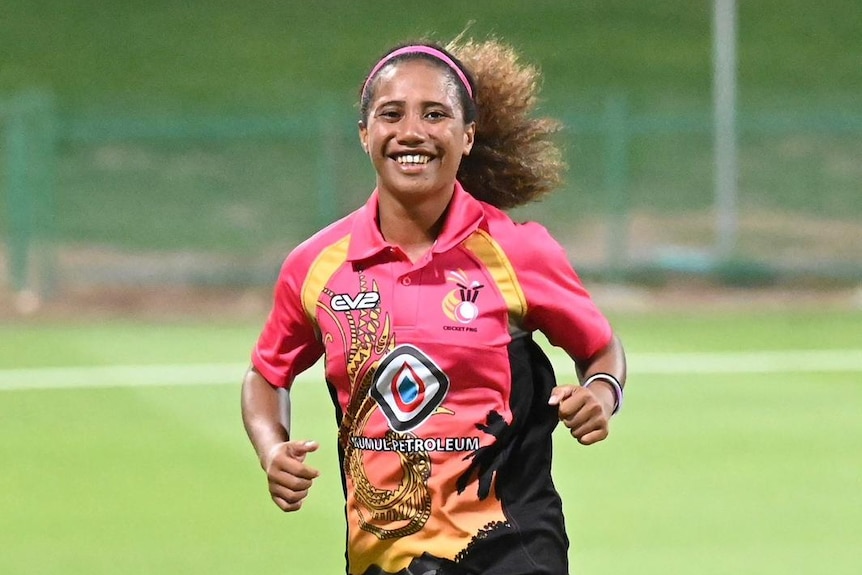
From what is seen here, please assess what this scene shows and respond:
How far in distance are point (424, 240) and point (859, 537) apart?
3884 mm

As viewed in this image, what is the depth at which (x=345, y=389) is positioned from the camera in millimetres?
4445

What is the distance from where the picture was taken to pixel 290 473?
167 inches

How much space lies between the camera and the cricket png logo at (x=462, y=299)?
4371 mm

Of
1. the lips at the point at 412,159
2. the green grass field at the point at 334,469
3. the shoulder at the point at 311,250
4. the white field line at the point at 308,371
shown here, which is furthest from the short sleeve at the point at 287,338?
the white field line at the point at 308,371

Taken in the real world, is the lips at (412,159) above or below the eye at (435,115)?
below

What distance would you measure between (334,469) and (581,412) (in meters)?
5.24

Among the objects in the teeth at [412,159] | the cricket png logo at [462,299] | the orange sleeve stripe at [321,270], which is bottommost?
the cricket png logo at [462,299]

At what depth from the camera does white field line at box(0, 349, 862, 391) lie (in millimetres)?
12320

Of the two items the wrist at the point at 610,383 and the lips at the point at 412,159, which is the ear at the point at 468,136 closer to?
the lips at the point at 412,159

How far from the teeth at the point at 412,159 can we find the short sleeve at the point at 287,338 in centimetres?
40

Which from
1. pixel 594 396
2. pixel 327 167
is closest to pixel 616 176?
pixel 327 167

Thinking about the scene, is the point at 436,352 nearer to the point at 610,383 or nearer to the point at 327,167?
the point at 610,383

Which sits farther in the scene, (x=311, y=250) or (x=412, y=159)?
(x=311, y=250)

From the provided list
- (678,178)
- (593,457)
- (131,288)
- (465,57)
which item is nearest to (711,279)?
(678,178)
